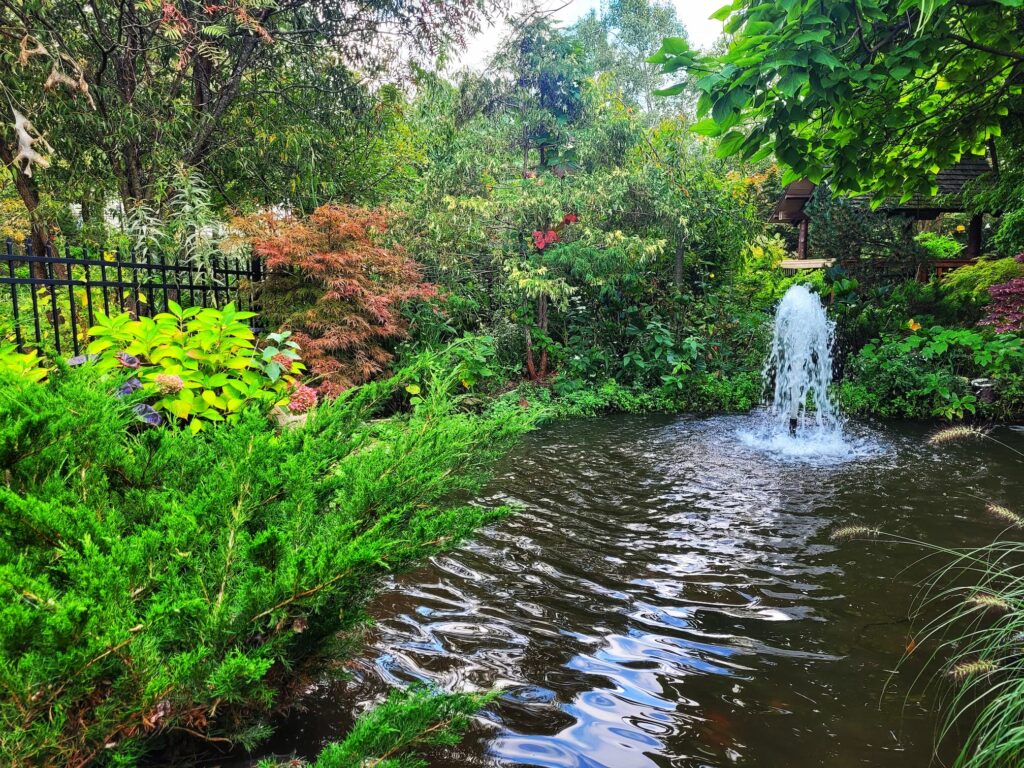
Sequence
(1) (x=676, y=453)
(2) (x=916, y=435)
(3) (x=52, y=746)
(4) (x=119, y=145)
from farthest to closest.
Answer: (2) (x=916, y=435) < (1) (x=676, y=453) < (4) (x=119, y=145) < (3) (x=52, y=746)

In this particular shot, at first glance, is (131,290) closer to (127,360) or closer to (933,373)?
(127,360)

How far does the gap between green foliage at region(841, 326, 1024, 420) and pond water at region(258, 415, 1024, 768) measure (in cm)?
334

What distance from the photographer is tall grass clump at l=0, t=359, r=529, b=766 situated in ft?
3.23

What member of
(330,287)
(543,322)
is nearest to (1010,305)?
(543,322)

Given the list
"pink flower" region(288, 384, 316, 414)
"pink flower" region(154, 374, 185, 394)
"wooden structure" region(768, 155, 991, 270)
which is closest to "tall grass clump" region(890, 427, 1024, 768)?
"pink flower" region(154, 374, 185, 394)

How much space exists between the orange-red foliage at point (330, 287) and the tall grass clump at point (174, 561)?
451 cm

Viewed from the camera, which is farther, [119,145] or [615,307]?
[615,307]

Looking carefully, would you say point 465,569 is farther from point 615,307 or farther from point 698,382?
point 615,307

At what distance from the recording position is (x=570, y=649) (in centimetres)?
260

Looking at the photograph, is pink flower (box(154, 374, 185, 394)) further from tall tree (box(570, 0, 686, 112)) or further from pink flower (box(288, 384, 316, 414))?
tall tree (box(570, 0, 686, 112))

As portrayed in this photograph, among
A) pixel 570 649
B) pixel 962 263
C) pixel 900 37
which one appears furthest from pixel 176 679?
pixel 962 263

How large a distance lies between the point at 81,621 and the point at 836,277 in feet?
40.6

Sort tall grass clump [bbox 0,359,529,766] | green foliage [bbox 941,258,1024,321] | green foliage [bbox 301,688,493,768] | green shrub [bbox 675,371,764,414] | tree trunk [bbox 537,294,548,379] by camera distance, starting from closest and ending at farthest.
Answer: tall grass clump [bbox 0,359,529,766], green foliage [bbox 301,688,493,768], green shrub [bbox 675,371,764,414], green foliage [bbox 941,258,1024,321], tree trunk [bbox 537,294,548,379]

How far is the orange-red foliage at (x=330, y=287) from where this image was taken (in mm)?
6277
